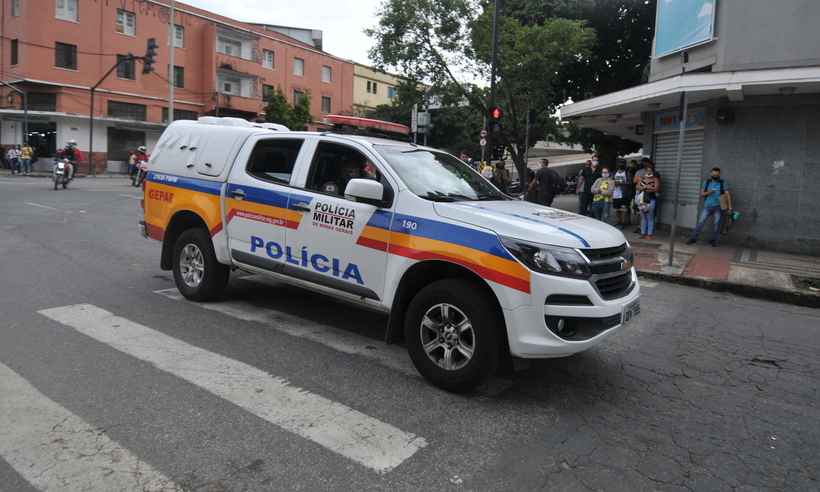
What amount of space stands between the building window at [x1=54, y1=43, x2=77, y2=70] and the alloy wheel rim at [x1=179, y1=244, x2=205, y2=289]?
3604 centimetres

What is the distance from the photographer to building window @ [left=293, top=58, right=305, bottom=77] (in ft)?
168

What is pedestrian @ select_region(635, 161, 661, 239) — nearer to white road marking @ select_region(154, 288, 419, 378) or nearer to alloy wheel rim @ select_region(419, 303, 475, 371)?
white road marking @ select_region(154, 288, 419, 378)

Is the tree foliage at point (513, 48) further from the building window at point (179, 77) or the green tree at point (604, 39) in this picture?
the building window at point (179, 77)

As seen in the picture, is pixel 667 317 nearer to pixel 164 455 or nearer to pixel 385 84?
pixel 164 455

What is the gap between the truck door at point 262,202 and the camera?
556 centimetres

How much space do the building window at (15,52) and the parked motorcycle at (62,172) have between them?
1755 centimetres

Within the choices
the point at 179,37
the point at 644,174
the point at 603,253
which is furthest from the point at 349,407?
the point at 179,37

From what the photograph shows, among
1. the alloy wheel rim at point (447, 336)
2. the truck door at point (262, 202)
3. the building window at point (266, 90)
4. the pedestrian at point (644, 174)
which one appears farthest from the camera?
the building window at point (266, 90)

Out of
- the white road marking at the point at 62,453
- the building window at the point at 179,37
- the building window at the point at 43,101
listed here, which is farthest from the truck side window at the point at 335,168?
the building window at the point at 179,37

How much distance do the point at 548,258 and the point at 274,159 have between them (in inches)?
121

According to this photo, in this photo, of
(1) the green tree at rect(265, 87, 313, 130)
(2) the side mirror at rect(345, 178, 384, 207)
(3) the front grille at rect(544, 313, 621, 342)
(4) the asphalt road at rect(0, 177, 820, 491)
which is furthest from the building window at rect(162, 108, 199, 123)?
(3) the front grille at rect(544, 313, 621, 342)

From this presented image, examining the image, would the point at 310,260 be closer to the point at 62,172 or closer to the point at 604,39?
the point at 62,172

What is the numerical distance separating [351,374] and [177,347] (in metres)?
1.60

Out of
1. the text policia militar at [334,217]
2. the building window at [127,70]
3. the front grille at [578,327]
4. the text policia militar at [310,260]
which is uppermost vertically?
the building window at [127,70]
